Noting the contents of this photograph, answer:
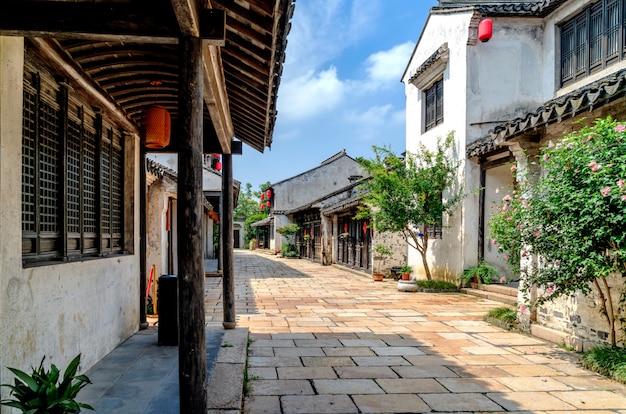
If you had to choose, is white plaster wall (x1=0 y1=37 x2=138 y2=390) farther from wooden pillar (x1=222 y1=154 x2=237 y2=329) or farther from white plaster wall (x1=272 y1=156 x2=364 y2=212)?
white plaster wall (x1=272 y1=156 x2=364 y2=212)

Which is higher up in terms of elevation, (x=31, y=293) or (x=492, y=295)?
(x=31, y=293)

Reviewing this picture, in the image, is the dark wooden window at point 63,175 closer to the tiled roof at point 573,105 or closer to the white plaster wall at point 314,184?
the tiled roof at point 573,105

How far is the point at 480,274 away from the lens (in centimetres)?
1014

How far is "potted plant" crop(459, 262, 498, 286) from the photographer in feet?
33.0

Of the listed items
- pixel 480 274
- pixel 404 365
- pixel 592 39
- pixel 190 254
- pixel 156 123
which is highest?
pixel 592 39

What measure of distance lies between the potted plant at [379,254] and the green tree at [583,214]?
25.8 ft

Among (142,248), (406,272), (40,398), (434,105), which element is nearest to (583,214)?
(40,398)

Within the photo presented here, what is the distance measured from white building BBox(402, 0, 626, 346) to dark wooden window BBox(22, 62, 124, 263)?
21.3 feet

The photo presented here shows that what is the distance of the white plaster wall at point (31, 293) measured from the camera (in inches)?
104

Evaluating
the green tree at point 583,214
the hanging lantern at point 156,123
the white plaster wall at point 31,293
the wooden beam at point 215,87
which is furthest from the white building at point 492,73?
the white plaster wall at point 31,293

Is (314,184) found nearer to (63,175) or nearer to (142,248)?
(142,248)

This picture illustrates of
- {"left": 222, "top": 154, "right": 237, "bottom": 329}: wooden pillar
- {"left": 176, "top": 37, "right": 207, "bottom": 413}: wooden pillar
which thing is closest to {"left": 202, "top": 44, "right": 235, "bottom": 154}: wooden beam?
{"left": 176, "top": 37, "right": 207, "bottom": 413}: wooden pillar

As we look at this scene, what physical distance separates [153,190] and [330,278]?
7314mm

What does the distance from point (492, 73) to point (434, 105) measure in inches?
84.1
